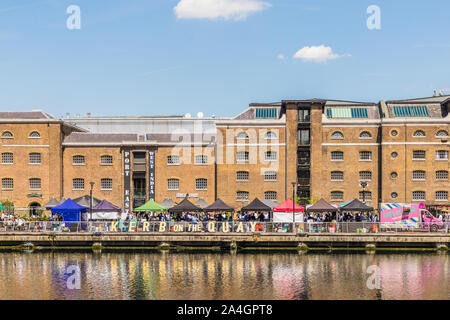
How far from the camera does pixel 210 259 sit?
142 feet

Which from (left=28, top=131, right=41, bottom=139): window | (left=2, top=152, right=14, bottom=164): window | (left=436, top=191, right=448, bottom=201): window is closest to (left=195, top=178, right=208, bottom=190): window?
(left=28, top=131, right=41, bottom=139): window

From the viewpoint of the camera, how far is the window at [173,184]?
6438 centimetres

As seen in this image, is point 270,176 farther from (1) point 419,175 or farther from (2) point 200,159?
(1) point 419,175

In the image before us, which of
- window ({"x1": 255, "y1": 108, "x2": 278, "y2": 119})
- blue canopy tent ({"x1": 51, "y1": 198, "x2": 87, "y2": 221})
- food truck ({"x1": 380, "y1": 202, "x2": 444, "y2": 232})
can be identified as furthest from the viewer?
window ({"x1": 255, "y1": 108, "x2": 278, "y2": 119})

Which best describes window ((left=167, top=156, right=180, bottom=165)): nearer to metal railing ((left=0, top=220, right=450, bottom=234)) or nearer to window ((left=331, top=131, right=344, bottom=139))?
window ((left=331, top=131, right=344, bottom=139))

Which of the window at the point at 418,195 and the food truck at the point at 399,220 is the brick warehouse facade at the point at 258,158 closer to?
the window at the point at 418,195

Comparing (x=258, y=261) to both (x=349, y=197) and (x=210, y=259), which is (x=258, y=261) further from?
(x=349, y=197)

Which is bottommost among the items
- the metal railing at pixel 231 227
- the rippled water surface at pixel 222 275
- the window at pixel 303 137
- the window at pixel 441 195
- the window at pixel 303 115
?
the rippled water surface at pixel 222 275

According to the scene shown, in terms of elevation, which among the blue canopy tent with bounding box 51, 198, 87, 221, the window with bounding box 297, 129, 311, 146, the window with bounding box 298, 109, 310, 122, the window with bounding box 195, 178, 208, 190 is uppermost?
the window with bounding box 298, 109, 310, 122

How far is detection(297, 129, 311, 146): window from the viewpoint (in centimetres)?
6306

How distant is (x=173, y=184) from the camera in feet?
211

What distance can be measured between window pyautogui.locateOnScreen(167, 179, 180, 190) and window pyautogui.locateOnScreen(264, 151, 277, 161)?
10184 millimetres

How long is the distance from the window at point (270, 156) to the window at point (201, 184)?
7275 millimetres

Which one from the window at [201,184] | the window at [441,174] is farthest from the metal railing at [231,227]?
the window at [201,184]
